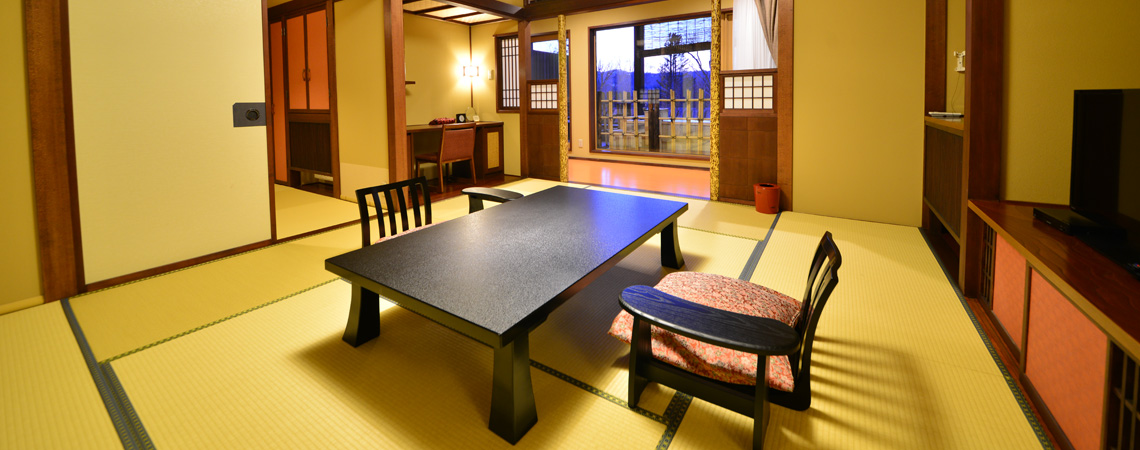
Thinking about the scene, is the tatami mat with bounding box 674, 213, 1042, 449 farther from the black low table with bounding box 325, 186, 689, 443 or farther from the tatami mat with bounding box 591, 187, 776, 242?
the tatami mat with bounding box 591, 187, 776, 242

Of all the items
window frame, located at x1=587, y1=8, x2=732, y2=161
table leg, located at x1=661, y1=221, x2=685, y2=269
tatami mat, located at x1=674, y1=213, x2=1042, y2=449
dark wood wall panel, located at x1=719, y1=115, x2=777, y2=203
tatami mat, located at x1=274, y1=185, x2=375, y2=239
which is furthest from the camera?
window frame, located at x1=587, y1=8, x2=732, y2=161

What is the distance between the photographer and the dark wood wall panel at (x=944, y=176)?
287 cm

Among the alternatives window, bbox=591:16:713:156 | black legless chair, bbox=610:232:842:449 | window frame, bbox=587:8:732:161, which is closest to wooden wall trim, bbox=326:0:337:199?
window frame, bbox=587:8:732:161

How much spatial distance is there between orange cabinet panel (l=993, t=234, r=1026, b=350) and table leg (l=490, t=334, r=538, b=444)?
1722mm

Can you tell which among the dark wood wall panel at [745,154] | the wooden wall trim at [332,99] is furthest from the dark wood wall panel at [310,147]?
the dark wood wall panel at [745,154]

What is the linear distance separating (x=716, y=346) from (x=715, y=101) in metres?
3.93

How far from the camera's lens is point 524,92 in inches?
258

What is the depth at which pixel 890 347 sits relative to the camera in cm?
210

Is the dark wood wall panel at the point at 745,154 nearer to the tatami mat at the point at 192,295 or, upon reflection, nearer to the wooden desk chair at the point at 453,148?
the wooden desk chair at the point at 453,148

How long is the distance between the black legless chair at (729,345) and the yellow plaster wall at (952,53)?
274cm

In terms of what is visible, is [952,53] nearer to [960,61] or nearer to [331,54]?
[960,61]

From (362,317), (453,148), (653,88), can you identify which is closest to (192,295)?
(362,317)

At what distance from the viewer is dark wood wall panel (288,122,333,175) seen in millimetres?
5609

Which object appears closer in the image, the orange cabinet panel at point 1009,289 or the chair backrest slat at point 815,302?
the chair backrest slat at point 815,302
